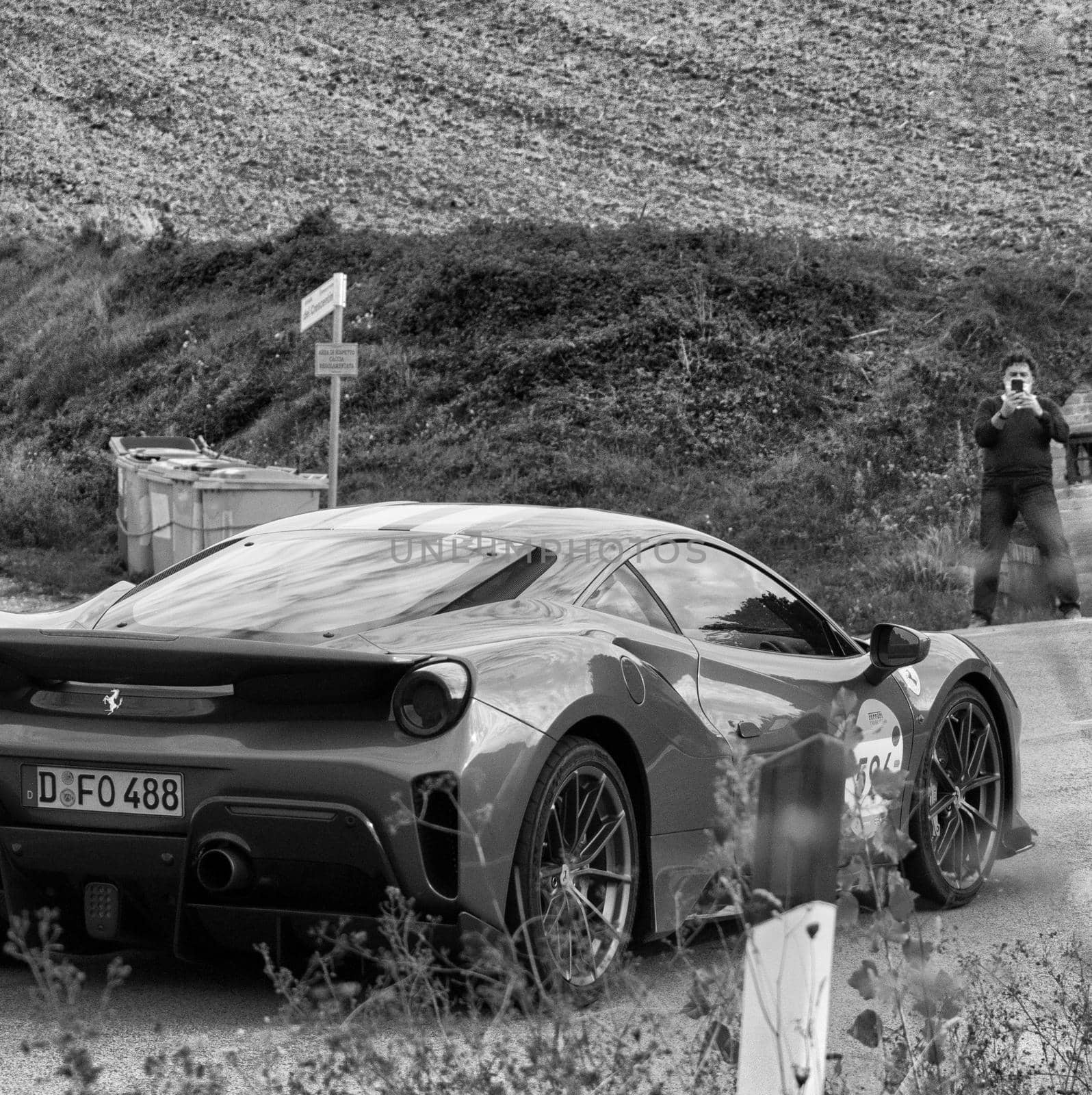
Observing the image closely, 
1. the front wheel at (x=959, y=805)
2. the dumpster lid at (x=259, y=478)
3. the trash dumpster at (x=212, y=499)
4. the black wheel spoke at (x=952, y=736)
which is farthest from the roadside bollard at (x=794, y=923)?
the dumpster lid at (x=259, y=478)

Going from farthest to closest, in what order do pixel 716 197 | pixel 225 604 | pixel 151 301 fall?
pixel 716 197 → pixel 151 301 → pixel 225 604

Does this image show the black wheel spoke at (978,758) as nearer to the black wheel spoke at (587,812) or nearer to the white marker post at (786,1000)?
the black wheel spoke at (587,812)

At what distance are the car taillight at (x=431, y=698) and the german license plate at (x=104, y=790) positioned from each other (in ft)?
1.78

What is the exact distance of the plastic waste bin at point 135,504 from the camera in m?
18.3

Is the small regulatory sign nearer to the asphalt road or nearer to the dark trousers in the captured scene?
the dark trousers

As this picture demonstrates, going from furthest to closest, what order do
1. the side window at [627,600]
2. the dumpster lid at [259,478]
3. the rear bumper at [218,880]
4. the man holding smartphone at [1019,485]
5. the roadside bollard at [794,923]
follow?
1. the dumpster lid at [259,478]
2. the man holding smartphone at [1019,485]
3. the side window at [627,600]
4. the rear bumper at [218,880]
5. the roadside bollard at [794,923]

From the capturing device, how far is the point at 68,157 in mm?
43906

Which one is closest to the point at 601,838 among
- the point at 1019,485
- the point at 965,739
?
the point at 965,739

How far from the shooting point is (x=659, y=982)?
4383 millimetres

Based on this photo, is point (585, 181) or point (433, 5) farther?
point (433, 5)

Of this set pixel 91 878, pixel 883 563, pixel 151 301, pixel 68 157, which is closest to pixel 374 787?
pixel 91 878

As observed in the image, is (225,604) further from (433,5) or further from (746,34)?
(433,5)

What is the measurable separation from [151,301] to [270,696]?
97.1 ft

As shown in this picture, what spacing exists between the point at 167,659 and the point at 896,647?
232 centimetres
